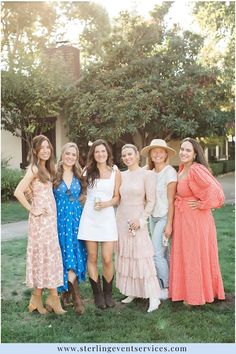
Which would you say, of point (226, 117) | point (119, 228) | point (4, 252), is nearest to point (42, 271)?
point (119, 228)

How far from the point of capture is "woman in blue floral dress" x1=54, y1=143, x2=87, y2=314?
4746 millimetres

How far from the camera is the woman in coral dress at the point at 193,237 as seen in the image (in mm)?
4754

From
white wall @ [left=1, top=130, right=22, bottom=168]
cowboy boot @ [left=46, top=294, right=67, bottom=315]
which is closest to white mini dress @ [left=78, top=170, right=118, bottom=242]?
cowboy boot @ [left=46, top=294, right=67, bottom=315]

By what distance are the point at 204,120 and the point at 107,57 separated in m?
3.48

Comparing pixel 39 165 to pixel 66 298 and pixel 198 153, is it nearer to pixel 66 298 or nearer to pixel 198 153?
pixel 66 298

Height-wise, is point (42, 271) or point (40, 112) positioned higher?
point (40, 112)

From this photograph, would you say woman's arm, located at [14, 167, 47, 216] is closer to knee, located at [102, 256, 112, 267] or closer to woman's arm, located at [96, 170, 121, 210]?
woman's arm, located at [96, 170, 121, 210]

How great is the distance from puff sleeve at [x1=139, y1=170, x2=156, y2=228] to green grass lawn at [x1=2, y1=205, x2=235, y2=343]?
3.07ft

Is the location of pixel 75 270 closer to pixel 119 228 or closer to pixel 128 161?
pixel 119 228

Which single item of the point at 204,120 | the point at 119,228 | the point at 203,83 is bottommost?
the point at 119,228

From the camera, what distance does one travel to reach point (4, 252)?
766 cm

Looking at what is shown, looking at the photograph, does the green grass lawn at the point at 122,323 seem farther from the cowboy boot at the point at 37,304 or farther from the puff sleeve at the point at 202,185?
the puff sleeve at the point at 202,185
